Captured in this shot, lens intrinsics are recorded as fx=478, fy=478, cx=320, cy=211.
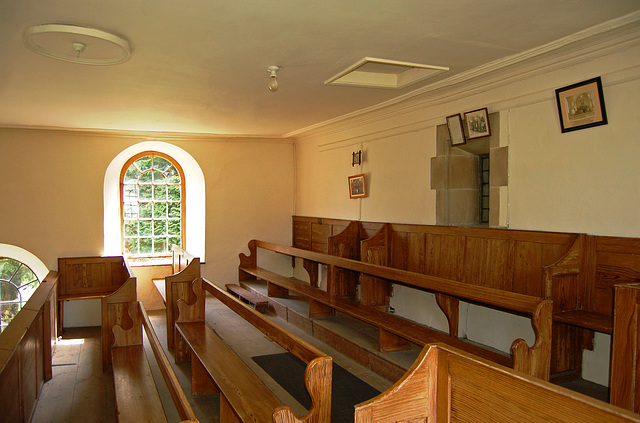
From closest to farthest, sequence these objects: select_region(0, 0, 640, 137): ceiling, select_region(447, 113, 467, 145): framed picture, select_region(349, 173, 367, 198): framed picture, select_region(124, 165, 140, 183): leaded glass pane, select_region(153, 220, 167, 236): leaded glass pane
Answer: select_region(0, 0, 640, 137): ceiling, select_region(447, 113, 467, 145): framed picture, select_region(349, 173, 367, 198): framed picture, select_region(124, 165, 140, 183): leaded glass pane, select_region(153, 220, 167, 236): leaded glass pane

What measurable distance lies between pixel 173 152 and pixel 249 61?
14.1 ft

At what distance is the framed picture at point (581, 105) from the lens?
2996mm

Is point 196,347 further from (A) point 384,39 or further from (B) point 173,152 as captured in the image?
(B) point 173,152

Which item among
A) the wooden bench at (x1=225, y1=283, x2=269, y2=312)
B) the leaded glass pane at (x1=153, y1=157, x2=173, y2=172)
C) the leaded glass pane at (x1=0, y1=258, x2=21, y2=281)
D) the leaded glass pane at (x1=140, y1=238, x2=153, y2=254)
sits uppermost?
the leaded glass pane at (x1=153, y1=157, x2=173, y2=172)

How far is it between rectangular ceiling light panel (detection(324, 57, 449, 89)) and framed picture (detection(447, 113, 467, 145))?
1.75 feet

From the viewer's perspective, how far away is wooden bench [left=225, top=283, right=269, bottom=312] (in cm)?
614

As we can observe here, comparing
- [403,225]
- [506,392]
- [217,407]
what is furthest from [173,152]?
[506,392]

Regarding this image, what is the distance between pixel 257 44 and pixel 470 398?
2.39 metres

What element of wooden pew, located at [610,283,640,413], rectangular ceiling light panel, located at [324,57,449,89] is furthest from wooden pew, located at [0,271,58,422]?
wooden pew, located at [610,283,640,413]

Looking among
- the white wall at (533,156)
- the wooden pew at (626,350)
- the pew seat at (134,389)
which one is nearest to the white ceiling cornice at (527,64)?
the white wall at (533,156)

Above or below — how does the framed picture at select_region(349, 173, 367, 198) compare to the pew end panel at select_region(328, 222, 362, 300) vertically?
above

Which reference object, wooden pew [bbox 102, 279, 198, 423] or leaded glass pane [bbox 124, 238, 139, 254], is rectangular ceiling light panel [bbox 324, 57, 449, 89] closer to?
wooden pew [bbox 102, 279, 198, 423]

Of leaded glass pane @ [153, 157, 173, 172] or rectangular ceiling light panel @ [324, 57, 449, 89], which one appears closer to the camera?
rectangular ceiling light panel @ [324, 57, 449, 89]

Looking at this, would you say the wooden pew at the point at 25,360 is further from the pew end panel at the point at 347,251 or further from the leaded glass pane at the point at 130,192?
the pew end panel at the point at 347,251
